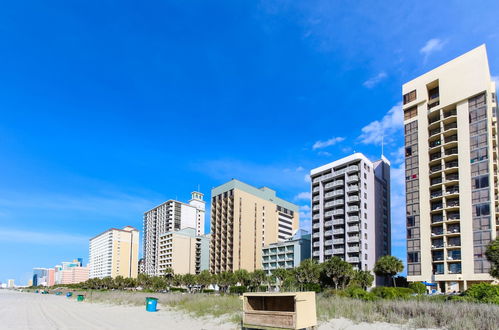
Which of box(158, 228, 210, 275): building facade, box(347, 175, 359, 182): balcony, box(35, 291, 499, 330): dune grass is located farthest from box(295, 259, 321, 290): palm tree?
box(158, 228, 210, 275): building facade

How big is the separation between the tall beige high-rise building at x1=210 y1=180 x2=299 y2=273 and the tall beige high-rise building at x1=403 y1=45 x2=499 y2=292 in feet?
166

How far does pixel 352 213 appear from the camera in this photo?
73938 mm

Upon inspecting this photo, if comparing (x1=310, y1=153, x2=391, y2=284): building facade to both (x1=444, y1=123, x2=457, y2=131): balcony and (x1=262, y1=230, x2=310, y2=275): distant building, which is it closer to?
(x1=262, y1=230, x2=310, y2=275): distant building

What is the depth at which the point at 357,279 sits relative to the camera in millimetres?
54625

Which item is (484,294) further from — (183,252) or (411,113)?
(183,252)

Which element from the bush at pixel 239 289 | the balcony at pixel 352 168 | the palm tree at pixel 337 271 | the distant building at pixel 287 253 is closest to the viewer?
the palm tree at pixel 337 271

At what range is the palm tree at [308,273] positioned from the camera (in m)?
54.4

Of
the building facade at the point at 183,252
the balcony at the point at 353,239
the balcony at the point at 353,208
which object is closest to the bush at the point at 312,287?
the balcony at the point at 353,239

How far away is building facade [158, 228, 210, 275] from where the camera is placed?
12469 cm

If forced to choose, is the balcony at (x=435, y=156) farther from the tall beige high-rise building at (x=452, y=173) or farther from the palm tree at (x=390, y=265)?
the palm tree at (x=390, y=265)

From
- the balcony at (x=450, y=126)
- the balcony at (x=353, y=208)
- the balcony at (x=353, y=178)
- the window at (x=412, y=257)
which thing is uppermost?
the balcony at (x=450, y=126)

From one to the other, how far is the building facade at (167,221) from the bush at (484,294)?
415 ft

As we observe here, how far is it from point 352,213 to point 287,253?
23897mm

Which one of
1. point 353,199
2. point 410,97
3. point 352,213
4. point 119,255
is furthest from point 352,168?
point 119,255
